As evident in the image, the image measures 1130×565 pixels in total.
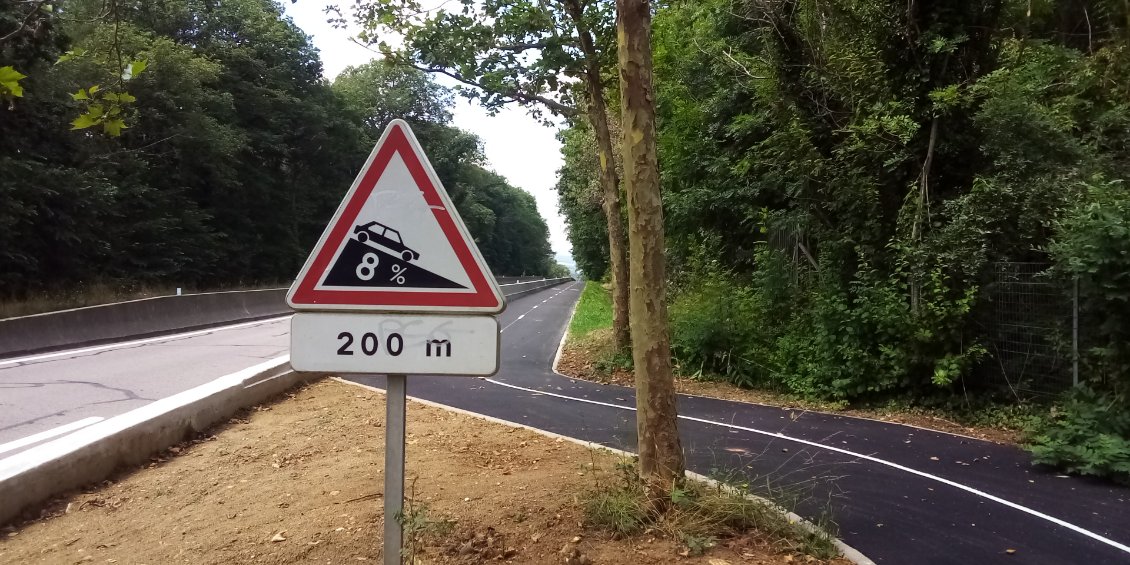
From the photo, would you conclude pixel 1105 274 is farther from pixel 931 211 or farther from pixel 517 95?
pixel 517 95

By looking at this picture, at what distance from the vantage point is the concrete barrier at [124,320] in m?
13.6

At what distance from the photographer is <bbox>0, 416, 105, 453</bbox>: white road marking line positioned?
6430 millimetres

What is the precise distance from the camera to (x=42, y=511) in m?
4.60

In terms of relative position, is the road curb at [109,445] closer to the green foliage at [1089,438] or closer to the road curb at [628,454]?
the road curb at [628,454]

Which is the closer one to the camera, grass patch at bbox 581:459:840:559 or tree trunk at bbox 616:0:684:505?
grass patch at bbox 581:459:840:559

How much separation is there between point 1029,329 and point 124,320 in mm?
18150

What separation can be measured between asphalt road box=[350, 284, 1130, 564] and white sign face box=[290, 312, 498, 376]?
283cm

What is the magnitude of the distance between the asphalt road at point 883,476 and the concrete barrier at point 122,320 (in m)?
7.53

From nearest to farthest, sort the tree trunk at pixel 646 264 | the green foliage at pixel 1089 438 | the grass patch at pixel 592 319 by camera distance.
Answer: the tree trunk at pixel 646 264, the green foliage at pixel 1089 438, the grass patch at pixel 592 319

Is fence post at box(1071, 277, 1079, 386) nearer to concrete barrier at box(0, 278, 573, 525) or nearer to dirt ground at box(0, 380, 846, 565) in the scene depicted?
dirt ground at box(0, 380, 846, 565)

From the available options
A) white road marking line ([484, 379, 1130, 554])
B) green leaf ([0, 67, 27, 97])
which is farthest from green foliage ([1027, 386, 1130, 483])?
green leaf ([0, 67, 27, 97])

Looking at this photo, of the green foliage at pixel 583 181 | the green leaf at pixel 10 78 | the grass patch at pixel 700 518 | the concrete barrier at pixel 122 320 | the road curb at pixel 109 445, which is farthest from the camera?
the green foliage at pixel 583 181

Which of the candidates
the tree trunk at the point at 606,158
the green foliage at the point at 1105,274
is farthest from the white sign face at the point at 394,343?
the tree trunk at the point at 606,158

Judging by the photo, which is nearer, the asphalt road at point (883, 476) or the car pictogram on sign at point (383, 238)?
the car pictogram on sign at point (383, 238)
